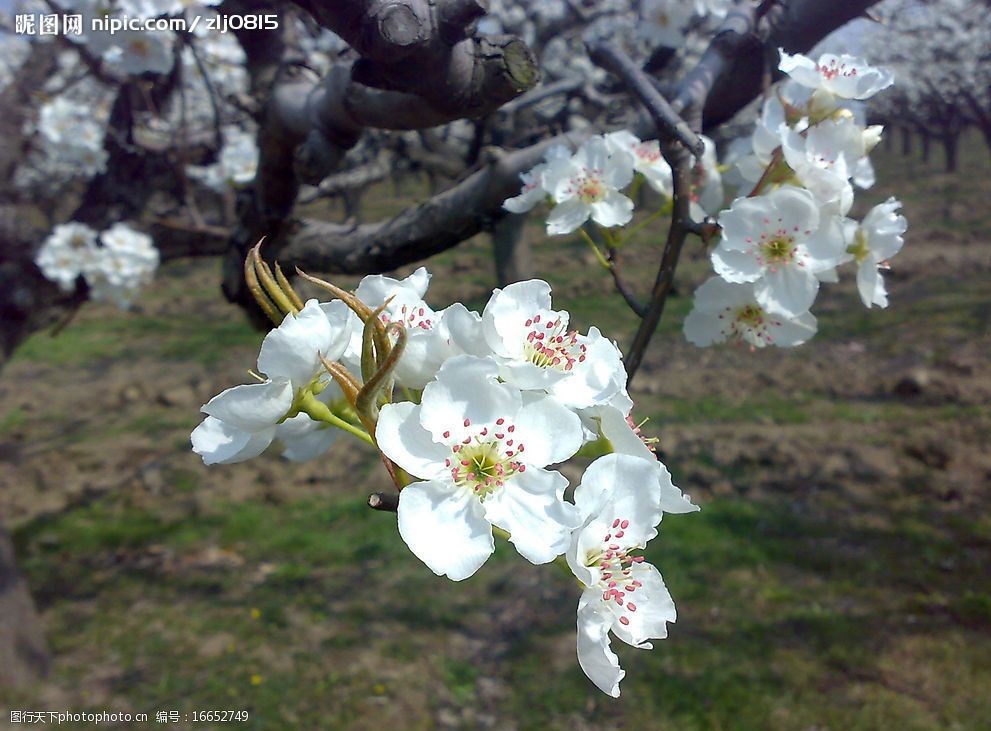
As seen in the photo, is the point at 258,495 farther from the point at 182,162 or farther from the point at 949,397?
the point at 949,397

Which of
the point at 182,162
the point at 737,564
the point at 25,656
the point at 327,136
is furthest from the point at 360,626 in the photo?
the point at 327,136

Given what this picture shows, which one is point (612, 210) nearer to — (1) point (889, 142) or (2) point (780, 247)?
(2) point (780, 247)

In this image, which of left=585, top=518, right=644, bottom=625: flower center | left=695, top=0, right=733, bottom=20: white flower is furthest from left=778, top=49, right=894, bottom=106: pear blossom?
left=695, top=0, right=733, bottom=20: white flower

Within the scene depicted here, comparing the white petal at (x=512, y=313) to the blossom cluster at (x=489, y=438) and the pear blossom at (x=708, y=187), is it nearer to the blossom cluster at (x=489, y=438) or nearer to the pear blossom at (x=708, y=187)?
the blossom cluster at (x=489, y=438)

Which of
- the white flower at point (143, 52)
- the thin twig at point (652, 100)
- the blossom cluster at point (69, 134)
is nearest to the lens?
the thin twig at point (652, 100)

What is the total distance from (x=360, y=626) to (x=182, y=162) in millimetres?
2453

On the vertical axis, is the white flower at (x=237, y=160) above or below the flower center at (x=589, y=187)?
below

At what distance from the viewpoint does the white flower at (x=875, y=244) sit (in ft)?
4.24

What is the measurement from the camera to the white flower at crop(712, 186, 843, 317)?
3.74 feet

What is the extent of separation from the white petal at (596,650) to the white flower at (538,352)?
0.22 m

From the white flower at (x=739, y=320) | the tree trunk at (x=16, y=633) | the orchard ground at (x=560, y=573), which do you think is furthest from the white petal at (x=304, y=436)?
the tree trunk at (x=16, y=633)

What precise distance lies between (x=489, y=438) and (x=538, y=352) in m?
0.14

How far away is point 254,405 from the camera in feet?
2.50

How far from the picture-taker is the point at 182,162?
9.84 feet
